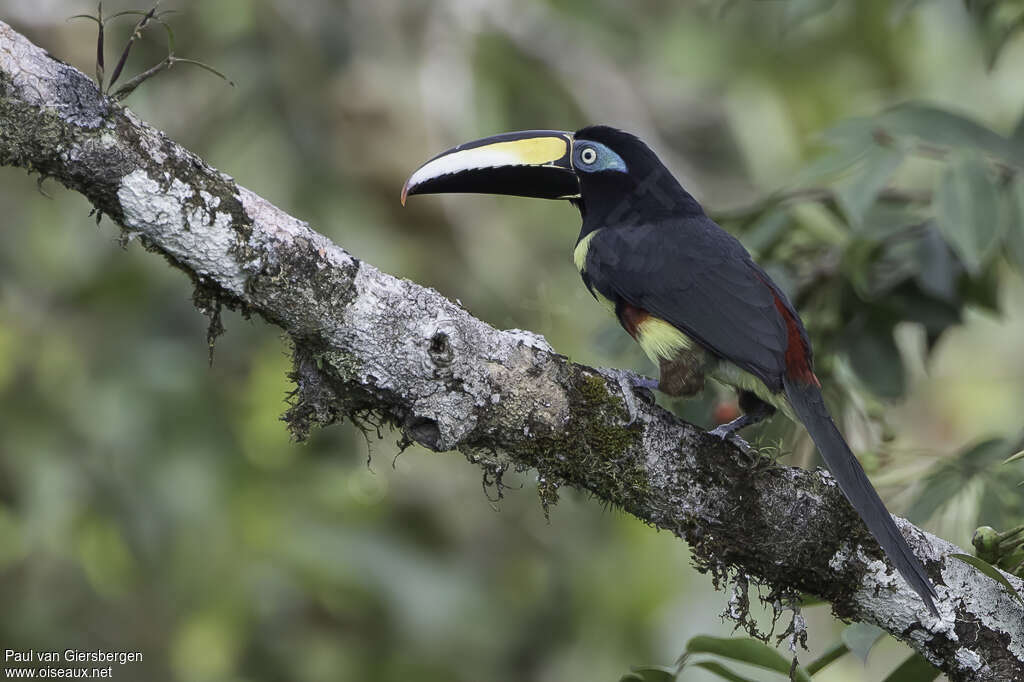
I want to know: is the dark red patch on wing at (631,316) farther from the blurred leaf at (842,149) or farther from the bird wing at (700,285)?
the blurred leaf at (842,149)

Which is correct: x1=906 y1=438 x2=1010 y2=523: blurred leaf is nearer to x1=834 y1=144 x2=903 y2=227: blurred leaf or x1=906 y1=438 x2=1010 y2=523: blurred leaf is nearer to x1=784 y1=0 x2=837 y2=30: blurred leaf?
x1=834 y1=144 x2=903 y2=227: blurred leaf

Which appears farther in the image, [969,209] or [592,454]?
[969,209]

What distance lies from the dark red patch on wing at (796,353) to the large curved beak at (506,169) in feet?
2.44

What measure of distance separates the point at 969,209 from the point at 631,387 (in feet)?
3.39

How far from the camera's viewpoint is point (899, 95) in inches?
233

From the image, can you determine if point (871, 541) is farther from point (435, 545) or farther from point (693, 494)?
point (435, 545)

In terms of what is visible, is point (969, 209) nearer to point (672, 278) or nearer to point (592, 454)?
point (672, 278)

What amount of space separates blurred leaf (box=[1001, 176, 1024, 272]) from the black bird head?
755 mm

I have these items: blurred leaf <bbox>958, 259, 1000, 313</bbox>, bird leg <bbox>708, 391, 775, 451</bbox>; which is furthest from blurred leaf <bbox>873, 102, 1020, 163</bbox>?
bird leg <bbox>708, 391, 775, 451</bbox>

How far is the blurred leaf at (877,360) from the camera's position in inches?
115

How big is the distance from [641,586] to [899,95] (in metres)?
3.16

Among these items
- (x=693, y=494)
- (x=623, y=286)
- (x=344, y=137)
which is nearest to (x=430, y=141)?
(x=344, y=137)

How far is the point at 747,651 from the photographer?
2045 millimetres

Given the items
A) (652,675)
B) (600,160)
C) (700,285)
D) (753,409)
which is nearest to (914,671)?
(652,675)
